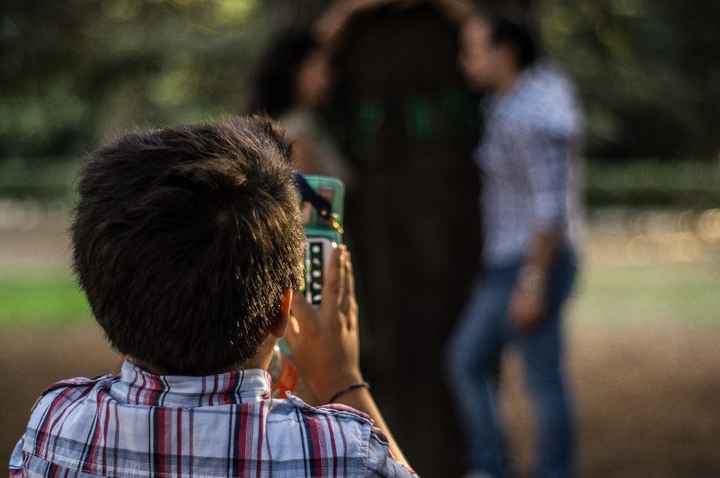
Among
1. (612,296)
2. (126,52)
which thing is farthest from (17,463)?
(612,296)

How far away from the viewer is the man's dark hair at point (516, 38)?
4070 mm

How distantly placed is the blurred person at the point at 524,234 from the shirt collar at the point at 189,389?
2.61m

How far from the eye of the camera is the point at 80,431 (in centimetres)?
140

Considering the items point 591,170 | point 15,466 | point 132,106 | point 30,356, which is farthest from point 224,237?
point 591,170

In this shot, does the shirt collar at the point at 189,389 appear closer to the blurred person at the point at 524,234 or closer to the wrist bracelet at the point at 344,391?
the wrist bracelet at the point at 344,391

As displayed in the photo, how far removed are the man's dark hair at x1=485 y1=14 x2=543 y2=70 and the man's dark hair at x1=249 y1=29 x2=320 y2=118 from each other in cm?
74

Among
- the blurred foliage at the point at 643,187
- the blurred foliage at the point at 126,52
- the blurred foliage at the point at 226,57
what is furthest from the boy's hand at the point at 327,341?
the blurred foliage at the point at 643,187

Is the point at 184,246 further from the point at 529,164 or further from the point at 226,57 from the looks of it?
the point at 226,57

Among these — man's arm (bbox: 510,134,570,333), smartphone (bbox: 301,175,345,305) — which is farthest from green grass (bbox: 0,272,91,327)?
smartphone (bbox: 301,175,345,305)

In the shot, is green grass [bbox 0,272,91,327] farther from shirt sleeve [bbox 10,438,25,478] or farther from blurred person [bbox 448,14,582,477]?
shirt sleeve [bbox 10,438,25,478]

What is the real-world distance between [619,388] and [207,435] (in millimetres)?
7385

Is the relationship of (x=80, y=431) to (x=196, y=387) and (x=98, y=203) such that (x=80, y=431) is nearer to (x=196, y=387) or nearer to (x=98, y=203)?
(x=196, y=387)

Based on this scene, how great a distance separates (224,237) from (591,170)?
26.2 m

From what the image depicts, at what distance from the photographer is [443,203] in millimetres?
4461
